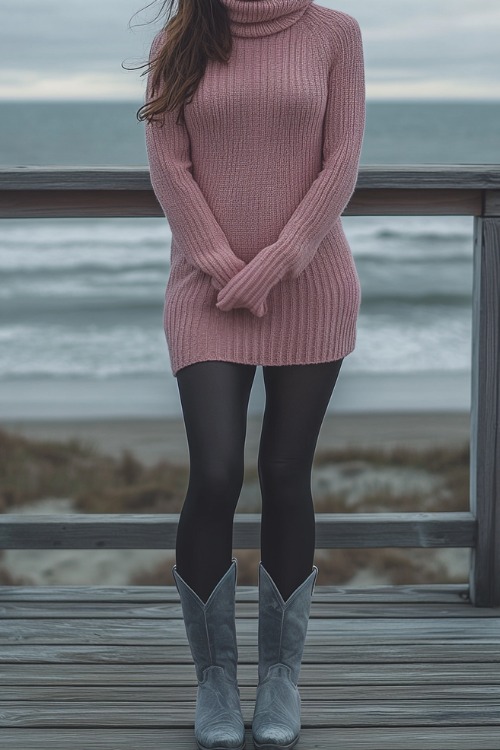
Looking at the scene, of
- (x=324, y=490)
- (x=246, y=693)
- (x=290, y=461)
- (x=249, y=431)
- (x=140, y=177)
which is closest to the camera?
(x=290, y=461)

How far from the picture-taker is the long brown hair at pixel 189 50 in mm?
1687

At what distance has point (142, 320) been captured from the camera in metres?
11.9

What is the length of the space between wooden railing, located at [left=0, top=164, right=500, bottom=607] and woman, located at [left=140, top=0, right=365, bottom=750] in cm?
50

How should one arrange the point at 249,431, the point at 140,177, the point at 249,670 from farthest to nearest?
the point at 249,431
the point at 140,177
the point at 249,670

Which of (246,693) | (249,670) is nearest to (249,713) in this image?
(246,693)

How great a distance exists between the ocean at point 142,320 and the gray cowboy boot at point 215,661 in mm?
3435

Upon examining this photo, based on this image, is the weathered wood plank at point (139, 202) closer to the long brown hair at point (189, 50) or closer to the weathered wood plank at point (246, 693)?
the long brown hair at point (189, 50)

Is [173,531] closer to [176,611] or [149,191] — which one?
[176,611]

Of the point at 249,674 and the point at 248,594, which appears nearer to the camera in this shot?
the point at 249,674

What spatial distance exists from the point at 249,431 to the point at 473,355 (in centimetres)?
376

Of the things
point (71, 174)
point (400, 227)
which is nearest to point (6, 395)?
point (71, 174)

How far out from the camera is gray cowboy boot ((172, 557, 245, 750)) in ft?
→ 5.56

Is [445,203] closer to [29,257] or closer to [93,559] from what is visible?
[93,559]

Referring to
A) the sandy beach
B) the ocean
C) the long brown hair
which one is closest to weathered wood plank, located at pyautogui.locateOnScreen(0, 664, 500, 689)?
the long brown hair
